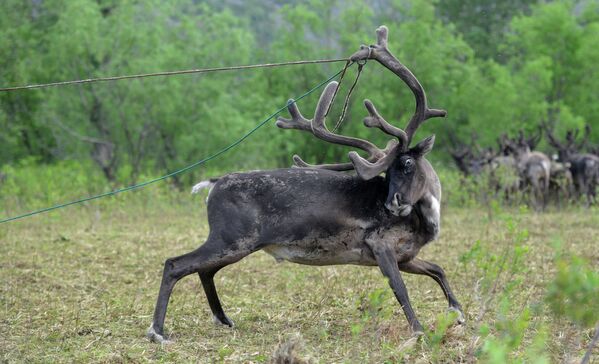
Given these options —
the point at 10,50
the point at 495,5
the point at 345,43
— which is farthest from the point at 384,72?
the point at 495,5

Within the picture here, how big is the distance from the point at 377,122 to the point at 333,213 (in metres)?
0.87

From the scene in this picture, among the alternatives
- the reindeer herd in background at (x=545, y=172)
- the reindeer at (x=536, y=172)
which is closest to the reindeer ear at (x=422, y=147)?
the reindeer herd in background at (x=545, y=172)

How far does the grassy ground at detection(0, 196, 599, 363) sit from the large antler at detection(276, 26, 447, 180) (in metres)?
1.23

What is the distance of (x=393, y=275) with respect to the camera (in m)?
6.75

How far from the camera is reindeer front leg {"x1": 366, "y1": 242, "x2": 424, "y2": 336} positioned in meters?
6.57

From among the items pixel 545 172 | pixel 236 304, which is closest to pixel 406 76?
pixel 236 304

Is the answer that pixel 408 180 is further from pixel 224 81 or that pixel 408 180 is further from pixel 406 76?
pixel 224 81

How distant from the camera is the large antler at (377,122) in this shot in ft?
22.7

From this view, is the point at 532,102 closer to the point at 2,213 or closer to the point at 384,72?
the point at 384,72

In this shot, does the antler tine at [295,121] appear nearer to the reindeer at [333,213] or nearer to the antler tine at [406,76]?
the reindeer at [333,213]

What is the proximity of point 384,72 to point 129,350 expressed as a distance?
28.3 m

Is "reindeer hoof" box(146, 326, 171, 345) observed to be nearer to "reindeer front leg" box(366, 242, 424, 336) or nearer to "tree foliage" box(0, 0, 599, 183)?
"reindeer front leg" box(366, 242, 424, 336)

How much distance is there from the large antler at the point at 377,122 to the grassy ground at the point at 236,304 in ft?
4.05

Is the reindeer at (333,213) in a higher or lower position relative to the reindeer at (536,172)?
higher
